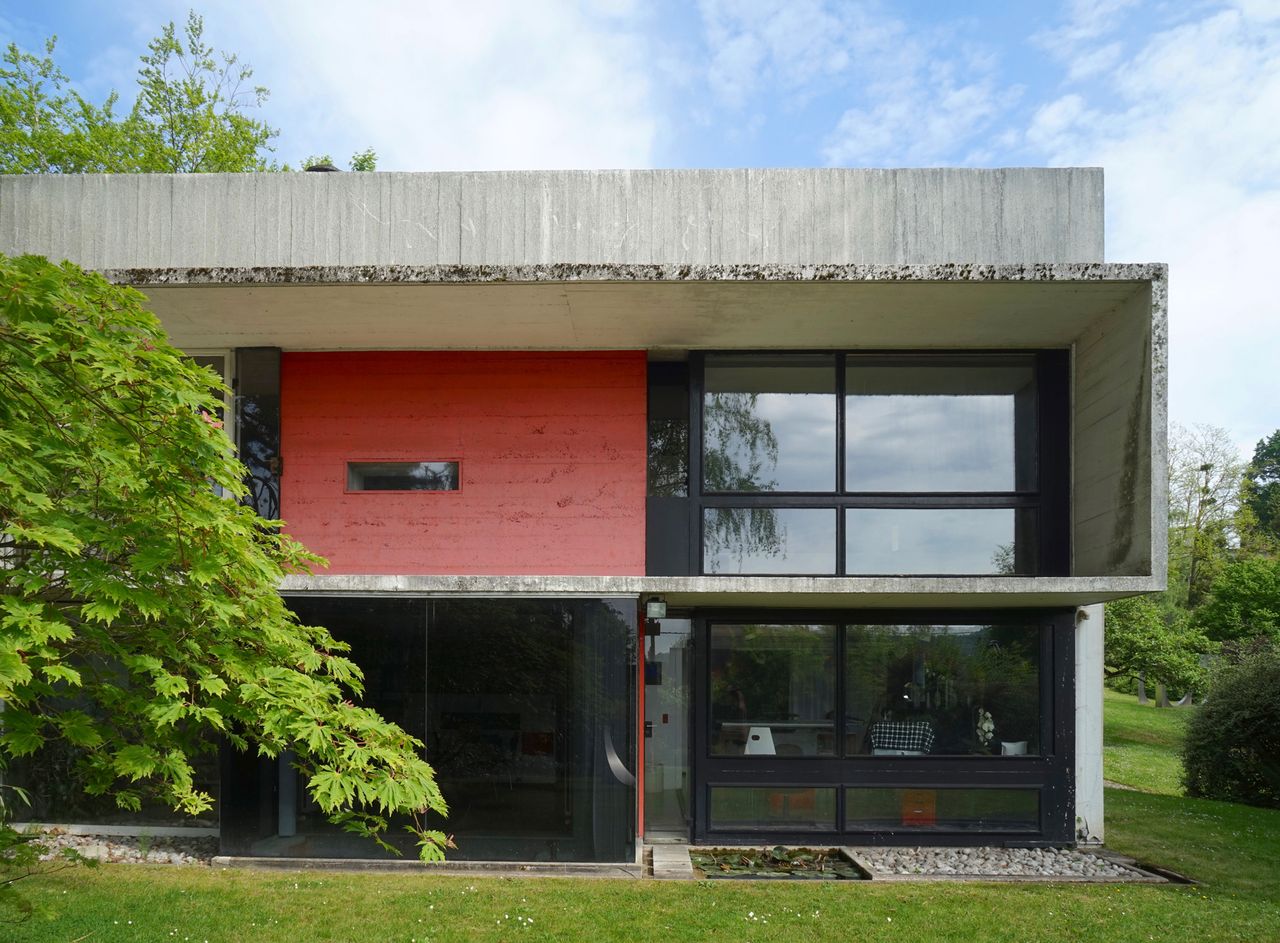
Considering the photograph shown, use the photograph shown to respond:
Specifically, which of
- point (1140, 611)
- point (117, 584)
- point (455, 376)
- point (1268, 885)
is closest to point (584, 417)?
point (455, 376)

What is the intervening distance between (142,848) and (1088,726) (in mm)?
9342

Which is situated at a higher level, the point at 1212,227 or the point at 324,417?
the point at 1212,227

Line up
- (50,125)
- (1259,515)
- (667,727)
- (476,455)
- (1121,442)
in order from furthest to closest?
(1259,515), (50,125), (667,727), (476,455), (1121,442)

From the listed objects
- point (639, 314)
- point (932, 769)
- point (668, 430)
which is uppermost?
point (639, 314)

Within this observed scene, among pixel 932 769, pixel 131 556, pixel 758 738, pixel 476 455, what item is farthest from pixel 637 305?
pixel 932 769

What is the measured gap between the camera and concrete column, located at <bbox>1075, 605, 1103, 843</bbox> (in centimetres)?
1022

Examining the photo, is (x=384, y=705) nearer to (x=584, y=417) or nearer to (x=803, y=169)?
(x=584, y=417)

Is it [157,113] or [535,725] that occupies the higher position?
[157,113]

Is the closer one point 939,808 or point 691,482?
point 691,482

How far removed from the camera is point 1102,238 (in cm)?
966

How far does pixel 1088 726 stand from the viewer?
10.3m

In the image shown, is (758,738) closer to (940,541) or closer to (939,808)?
(939,808)

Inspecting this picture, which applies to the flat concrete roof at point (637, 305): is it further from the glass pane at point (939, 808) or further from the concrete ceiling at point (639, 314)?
the glass pane at point (939, 808)

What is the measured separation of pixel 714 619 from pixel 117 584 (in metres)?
6.85
